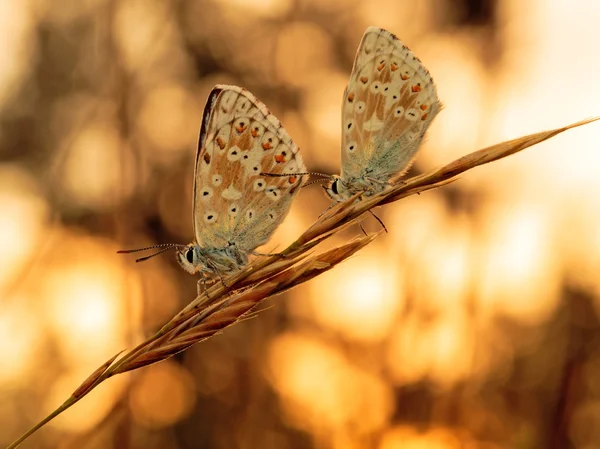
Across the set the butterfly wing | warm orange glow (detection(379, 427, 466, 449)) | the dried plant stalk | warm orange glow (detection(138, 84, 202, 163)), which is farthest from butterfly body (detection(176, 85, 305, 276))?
warm orange glow (detection(138, 84, 202, 163))

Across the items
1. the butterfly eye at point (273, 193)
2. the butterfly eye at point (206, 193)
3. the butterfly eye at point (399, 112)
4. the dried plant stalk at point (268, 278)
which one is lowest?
the dried plant stalk at point (268, 278)

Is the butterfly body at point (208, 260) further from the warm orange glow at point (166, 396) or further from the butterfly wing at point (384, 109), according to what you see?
the warm orange glow at point (166, 396)

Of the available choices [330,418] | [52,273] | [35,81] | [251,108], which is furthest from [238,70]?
[251,108]

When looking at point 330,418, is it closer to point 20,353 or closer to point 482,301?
point 482,301

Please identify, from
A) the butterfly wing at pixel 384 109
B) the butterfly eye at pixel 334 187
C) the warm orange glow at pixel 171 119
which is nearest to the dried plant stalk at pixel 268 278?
the butterfly eye at pixel 334 187

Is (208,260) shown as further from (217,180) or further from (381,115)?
(381,115)

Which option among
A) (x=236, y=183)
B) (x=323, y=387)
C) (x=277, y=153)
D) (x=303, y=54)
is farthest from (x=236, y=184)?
(x=303, y=54)

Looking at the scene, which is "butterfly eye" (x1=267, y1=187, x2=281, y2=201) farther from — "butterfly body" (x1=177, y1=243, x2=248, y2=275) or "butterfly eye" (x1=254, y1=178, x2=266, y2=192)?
"butterfly body" (x1=177, y1=243, x2=248, y2=275)
